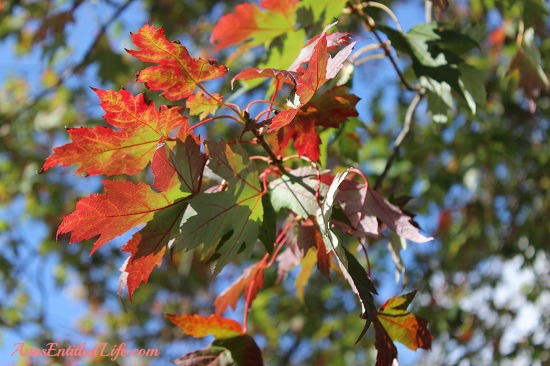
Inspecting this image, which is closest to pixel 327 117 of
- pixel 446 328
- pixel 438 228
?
pixel 446 328

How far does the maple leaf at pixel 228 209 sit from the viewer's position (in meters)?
1.05

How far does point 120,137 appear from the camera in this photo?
1075 millimetres

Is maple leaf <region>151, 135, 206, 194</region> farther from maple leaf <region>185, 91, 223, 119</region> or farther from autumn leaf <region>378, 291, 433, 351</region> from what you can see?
autumn leaf <region>378, 291, 433, 351</region>

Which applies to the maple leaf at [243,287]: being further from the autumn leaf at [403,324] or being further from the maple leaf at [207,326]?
the autumn leaf at [403,324]

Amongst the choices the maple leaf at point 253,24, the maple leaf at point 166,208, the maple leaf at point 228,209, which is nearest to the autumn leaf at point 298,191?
the maple leaf at point 228,209

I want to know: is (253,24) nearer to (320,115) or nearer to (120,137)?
(320,115)

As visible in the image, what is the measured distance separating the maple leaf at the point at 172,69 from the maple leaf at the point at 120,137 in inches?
1.7

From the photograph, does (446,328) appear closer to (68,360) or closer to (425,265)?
(425,265)

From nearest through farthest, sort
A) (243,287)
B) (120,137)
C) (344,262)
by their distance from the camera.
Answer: (344,262)
(120,137)
(243,287)

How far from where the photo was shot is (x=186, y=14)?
206 inches

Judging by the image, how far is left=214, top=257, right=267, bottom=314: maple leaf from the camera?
1368mm

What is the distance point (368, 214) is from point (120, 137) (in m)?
0.47

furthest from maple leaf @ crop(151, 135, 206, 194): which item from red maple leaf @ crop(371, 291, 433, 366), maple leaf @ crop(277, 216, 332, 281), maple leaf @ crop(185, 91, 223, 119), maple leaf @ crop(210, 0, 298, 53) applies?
maple leaf @ crop(210, 0, 298, 53)

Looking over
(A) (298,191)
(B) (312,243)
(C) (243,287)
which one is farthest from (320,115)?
(C) (243,287)
